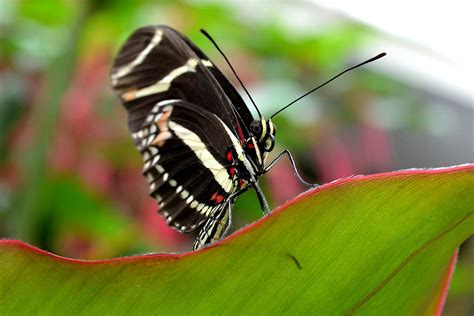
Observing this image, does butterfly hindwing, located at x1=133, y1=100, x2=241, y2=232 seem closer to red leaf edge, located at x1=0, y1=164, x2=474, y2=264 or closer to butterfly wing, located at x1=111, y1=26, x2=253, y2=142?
butterfly wing, located at x1=111, y1=26, x2=253, y2=142

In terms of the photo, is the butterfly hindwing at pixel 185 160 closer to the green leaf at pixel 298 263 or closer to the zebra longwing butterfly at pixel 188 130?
the zebra longwing butterfly at pixel 188 130

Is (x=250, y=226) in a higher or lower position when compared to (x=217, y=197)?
higher

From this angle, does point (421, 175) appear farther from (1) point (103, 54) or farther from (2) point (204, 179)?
(1) point (103, 54)

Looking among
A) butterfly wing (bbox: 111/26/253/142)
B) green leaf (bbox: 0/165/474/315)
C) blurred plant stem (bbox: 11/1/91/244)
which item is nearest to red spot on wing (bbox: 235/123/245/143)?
butterfly wing (bbox: 111/26/253/142)

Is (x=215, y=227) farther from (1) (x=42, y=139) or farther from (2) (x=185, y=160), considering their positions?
(1) (x=42, y=139)

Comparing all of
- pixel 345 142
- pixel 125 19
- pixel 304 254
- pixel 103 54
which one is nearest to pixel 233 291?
pixel 304 254

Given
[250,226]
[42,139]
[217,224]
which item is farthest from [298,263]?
[42,139]

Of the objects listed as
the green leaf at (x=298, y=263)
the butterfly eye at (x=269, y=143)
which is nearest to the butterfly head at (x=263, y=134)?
the butterfly eye at (x=269, y=143)
